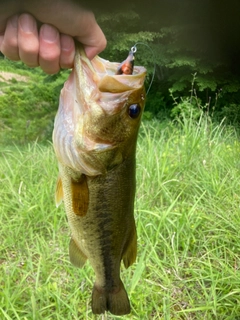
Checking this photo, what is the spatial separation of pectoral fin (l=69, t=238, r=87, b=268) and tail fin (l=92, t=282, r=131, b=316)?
0.15 metres

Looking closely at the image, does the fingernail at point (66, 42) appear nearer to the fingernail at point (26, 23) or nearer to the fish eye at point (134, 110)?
the fingernail at point (26, 23)

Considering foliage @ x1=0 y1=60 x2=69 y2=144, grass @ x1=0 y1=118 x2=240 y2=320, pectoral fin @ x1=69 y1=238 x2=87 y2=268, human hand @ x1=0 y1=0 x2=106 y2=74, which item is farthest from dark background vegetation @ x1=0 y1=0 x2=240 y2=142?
human hand @ x1=0 y1=0 x2=106 y2=74

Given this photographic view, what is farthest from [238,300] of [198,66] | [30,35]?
[198,66]

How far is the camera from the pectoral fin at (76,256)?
1603 millimetres

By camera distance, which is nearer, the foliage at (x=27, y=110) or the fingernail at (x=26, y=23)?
the fingernail at (x=26, y=23)

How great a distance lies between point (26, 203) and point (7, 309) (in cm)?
122

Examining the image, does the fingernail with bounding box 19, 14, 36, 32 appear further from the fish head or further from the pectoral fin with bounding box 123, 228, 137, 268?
the pectoral fin with bounding box 123, 228, 137, 268

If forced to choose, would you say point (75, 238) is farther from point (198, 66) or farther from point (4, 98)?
point (4, 98)

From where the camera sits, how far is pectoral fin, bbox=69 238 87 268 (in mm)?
1603

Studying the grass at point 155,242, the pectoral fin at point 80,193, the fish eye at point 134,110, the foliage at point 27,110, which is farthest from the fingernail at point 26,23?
the foliage at point 27,110

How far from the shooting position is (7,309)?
261 cm

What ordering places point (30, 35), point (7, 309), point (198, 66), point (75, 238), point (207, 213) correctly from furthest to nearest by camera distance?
point (198, 66), point (207, 213), point (7, 309), point (75, 238), point (30, 35)

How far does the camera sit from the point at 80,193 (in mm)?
1401

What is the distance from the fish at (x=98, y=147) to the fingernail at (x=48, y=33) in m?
0.12
